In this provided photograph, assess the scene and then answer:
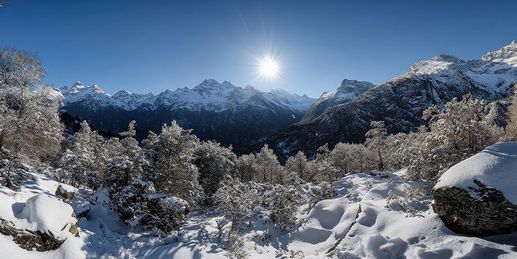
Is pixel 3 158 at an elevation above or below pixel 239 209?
above

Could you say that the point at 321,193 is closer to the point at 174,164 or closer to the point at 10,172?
the point at 174,164

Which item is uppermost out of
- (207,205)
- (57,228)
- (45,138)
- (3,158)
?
(45,138)

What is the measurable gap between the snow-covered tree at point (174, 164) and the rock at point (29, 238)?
47.4 feet

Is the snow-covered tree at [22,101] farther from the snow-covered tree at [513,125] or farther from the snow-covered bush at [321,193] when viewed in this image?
the snow-covered tree at [513,125]

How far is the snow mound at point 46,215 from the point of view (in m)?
15.0

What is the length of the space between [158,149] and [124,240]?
12428mm

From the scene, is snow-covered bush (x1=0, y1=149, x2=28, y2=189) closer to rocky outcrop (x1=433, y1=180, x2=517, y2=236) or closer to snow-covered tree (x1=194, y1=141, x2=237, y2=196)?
rocky outcrop (x1=433, y1=180, x2=517, y2=236)

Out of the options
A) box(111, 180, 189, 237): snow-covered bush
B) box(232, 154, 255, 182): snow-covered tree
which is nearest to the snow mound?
box(111, 180, 189, 237): snow-covered bush

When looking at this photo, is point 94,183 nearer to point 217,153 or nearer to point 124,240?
point 124,240

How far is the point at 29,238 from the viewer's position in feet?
46.4

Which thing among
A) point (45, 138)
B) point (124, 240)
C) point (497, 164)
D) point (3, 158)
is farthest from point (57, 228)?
point (497, 164)

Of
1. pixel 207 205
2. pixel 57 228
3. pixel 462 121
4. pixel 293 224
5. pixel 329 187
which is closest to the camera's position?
pixel 57 228

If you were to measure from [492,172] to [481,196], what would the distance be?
1259 millimetres

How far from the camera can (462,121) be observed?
19.6 m
